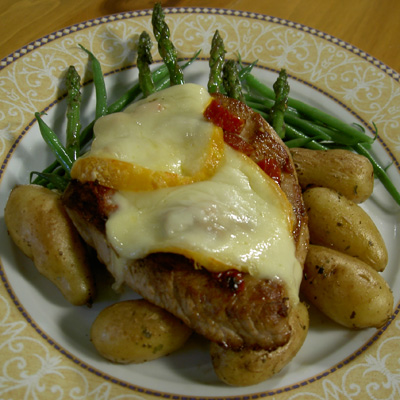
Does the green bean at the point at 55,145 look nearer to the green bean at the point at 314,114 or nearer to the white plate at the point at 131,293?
the white plate at the point at 131,293

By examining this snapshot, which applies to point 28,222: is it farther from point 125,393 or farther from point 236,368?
point 236,368

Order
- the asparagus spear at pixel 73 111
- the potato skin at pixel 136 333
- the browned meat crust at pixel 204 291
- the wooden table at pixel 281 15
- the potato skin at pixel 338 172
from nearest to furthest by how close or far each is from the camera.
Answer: the browned meat crust at pixel 204 291 < the potato skin at pixel 136 333 < the potato skin at pixel 338 172 < the asparagus spear at pixel 73 111 < the wooden table at pixel 281 15

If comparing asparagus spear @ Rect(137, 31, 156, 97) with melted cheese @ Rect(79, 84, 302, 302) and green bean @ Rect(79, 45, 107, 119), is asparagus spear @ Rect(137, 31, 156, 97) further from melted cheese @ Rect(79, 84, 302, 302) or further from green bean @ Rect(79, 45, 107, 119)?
melted cheese @ Rect(79, 84, 302, 302)

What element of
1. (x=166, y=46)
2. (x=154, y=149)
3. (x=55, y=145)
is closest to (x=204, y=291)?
(x=154, y=149)

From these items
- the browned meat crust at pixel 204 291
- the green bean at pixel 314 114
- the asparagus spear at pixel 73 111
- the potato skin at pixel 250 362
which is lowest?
the potato skin at pixel 250 362

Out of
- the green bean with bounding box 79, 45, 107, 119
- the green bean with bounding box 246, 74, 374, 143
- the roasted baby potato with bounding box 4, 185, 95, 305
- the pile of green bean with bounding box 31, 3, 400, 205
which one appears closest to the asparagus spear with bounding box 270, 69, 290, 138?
the pile of green bean with bounding box 31, 3, 400, 205

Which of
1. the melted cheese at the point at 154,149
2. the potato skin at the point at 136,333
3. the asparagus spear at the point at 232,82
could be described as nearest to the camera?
the potato skin at the point at 136,333

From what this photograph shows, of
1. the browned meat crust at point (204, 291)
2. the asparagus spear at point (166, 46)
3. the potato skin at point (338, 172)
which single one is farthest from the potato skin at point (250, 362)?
the asparagus spear at point (166, 46)

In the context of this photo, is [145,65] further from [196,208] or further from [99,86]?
[196,208]
